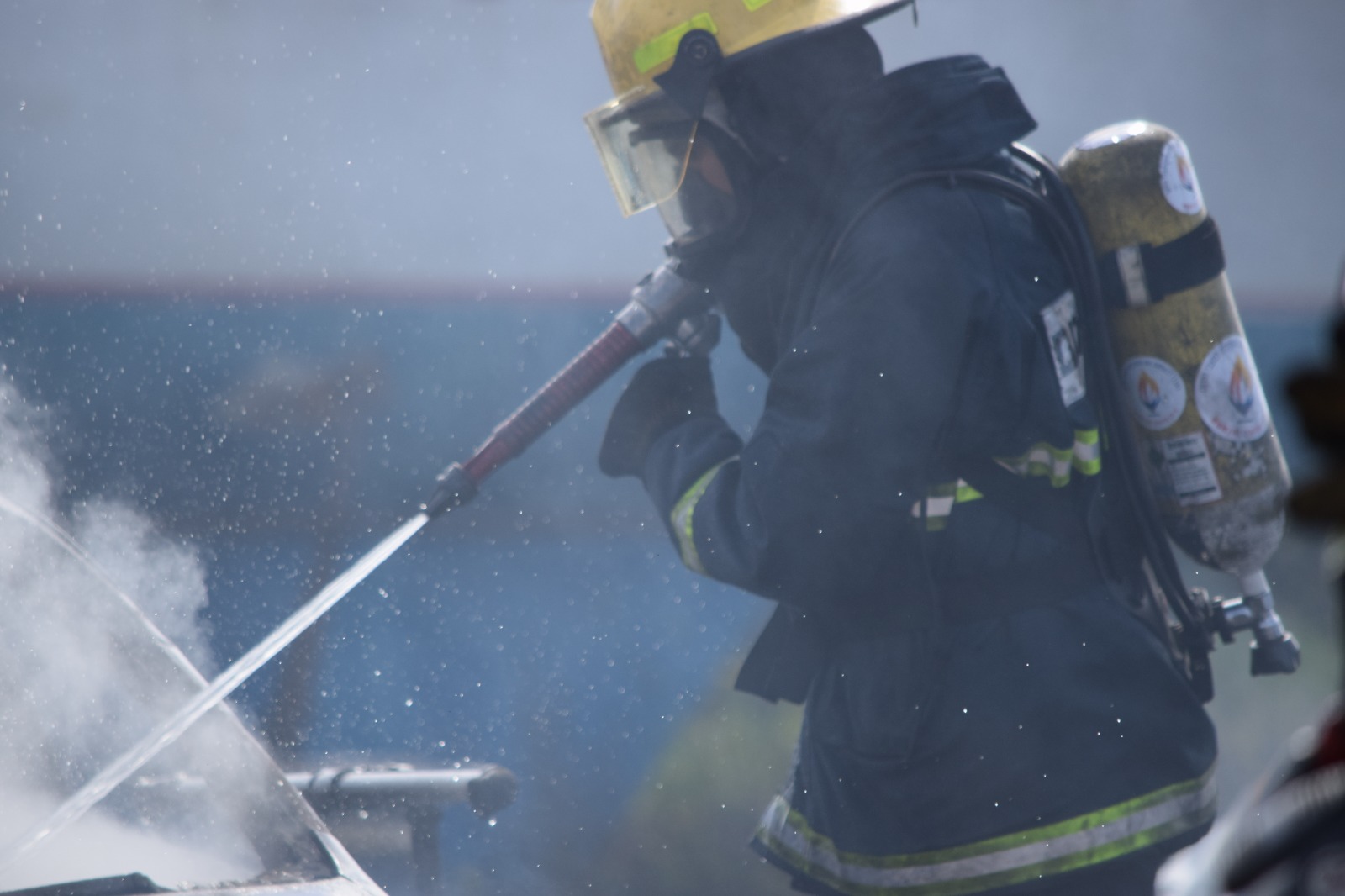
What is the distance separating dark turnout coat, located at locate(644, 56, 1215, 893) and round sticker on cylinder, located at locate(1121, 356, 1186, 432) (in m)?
0.18

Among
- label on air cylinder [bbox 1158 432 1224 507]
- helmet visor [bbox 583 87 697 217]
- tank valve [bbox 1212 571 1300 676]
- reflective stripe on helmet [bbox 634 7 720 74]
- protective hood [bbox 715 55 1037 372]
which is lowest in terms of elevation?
tank valve [bbox 1212 571 1300 676]

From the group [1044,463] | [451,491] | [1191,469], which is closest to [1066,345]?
[1044,463]

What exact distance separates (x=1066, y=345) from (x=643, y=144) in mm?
959

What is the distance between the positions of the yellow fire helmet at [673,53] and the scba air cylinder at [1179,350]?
0.59 metres

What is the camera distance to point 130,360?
14.4 ft

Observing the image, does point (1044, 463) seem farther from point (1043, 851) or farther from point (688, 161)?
point (688, 161)

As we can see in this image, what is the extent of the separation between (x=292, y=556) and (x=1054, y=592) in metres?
3.43

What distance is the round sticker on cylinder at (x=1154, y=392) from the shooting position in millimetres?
1901

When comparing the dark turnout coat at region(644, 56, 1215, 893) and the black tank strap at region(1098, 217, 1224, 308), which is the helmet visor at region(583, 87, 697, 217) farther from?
the black tank strap at region(1098, 217, 1224, 308)

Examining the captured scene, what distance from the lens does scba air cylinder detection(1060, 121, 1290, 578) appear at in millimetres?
1900

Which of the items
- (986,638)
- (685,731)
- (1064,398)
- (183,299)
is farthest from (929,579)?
(183,299)

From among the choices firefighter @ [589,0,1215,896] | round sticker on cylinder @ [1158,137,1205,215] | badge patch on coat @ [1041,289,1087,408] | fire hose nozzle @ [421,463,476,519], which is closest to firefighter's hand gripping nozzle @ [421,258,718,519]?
fire hose nozzle @ [421,463,476,519]

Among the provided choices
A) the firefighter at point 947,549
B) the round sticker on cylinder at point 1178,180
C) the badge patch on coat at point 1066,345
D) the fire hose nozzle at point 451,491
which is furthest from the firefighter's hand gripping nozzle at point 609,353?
the round sticker on cylinder at point 1178,180

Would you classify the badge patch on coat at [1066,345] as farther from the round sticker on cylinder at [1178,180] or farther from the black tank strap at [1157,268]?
the round sticker on cylinder at [1178,180]
